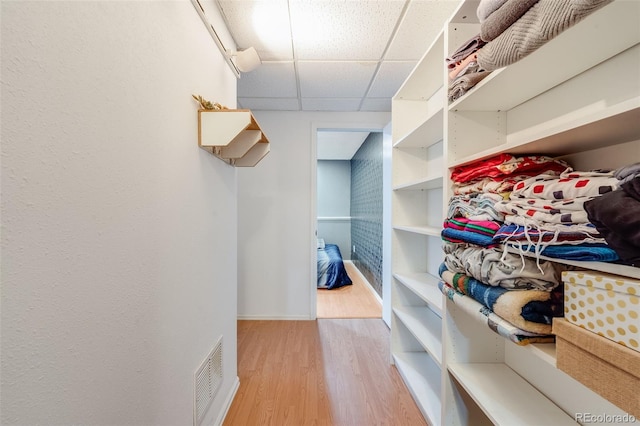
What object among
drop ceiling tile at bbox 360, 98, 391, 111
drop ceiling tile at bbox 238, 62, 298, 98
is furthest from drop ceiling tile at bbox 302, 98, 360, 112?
drop ceiling tile at bbox 238, 62, 298, 98

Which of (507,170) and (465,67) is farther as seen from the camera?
(465,67)

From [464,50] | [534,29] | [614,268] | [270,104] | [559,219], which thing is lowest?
[614,268]

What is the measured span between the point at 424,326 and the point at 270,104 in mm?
2388

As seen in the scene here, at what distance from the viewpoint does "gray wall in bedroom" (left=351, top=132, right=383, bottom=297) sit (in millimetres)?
3379

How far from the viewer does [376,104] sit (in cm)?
262

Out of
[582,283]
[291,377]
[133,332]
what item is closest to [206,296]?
[133,332]

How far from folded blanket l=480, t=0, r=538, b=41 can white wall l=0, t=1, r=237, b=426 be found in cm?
107

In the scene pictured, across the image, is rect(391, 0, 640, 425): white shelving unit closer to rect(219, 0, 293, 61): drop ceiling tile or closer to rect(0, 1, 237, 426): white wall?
rect(219, 0, 293, 61): drop ceiling tile

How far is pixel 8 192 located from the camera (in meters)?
0.43

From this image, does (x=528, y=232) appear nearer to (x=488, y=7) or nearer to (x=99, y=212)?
(x=488, y=7)

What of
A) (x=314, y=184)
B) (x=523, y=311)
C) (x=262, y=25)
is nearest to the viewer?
(x=523, y=311)

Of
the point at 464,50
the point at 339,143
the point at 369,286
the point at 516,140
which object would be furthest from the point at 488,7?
the point at 339,143

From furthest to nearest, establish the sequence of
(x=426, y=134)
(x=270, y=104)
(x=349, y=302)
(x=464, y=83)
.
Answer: (x=349, y=302) < (x=270, y=104) < (x=426, y=134) < (x=464, y=83)

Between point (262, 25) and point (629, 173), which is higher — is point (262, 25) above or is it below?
above
